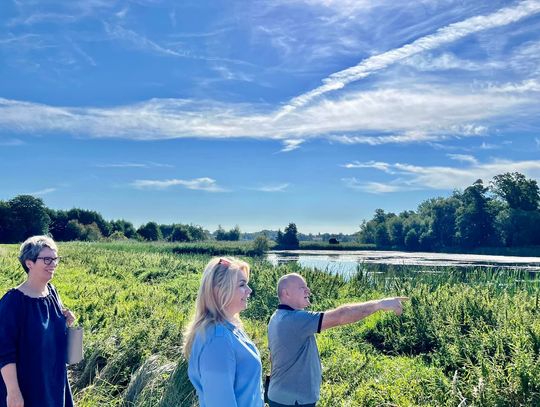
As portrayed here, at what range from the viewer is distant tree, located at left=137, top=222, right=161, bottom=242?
94.4m

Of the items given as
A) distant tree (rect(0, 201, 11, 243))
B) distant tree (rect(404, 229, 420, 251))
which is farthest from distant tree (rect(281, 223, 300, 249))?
distant tree (rect(0, 201, 11, 243))

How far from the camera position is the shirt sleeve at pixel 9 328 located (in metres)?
3.02

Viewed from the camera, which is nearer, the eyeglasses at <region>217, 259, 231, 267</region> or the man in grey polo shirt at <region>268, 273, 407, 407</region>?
the eyeglasses at <region>217, 259, 231, 267</region>

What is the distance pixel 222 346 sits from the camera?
202cm

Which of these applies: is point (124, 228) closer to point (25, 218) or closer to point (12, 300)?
point (25, 218)

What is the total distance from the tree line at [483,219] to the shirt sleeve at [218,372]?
6666 centimetres

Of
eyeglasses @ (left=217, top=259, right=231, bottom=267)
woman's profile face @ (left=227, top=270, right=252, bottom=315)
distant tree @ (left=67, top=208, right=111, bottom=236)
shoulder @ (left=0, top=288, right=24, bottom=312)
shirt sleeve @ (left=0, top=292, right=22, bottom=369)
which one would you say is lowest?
shirt sleeve @ (left=0, top=292, right=22, bottom=369)

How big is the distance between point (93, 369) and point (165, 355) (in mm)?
834

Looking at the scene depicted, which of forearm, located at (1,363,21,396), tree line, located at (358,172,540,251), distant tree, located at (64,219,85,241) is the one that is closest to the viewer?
forearm, located at (1,363,21,396)

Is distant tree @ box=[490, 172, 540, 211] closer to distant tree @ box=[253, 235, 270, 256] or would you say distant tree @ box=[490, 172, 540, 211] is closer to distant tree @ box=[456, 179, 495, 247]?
distant tree @ box=[456, 179, 495, 247]

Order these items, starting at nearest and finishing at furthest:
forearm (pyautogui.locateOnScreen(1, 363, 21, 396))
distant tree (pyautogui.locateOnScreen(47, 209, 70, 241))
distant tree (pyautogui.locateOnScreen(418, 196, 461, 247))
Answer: forearm (pyautogui.locateOnScreen(1, 363, 21, 396)) → distant tree (pyautogui.locateOnScreen(418, 196, 461, 247)) → distant tree (pyautogui.locateOnScreen(47, 209, 70, 241))

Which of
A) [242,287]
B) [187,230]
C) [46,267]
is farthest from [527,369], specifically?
[187,230]

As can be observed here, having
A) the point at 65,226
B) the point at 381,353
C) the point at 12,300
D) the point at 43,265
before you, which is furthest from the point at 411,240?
the point at 12,300

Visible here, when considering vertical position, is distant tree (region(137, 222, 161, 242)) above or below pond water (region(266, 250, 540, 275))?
above
